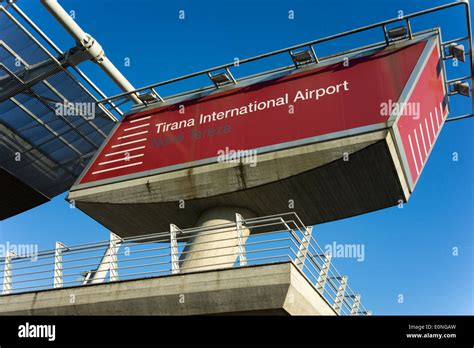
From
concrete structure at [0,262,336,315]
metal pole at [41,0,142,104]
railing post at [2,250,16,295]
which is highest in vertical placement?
metal pole at [41,0,142,104]

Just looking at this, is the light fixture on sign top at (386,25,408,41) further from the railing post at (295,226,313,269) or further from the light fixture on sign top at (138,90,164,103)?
the light fixture on sign top at (138,90,164,103)

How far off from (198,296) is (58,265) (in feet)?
13.8

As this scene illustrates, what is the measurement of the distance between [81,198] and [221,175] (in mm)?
4344

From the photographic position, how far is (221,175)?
49.7ft

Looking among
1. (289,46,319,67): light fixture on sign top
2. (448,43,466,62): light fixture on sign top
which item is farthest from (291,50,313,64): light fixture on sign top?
(448,43,466,62): light fixture on sign top

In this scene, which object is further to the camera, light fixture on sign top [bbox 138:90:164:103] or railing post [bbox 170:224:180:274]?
light fixture on sign top [bbox 138:90:164:103]

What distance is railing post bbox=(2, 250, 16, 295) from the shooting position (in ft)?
46.6

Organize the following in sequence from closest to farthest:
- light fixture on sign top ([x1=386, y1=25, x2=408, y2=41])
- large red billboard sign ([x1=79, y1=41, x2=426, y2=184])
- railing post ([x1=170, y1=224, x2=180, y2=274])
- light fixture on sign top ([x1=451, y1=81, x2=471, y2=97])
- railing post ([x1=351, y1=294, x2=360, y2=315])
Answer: railing post ([x1=170, y1=224, x2=180, y2=274]) < large red billboard sign ([x1=79, y1=41, x2=426, y2=184]) < light fixture on sign top ([x1=386, y1=25, x2=408, y2=41]) < railing post ([x1=351, y1=294, x2=360, y2=315]) < light fixture on sign top ([x1=451, y1=81, x2=471, y2=97])

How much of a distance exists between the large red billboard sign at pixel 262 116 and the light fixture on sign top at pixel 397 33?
426mm

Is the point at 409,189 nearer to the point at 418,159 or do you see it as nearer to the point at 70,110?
the point at 418,159

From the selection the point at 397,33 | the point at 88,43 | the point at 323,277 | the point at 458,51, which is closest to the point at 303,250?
the point at 323,277

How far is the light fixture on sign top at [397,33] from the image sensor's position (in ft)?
50.2

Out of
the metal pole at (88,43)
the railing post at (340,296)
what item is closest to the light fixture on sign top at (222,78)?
the metal pole at (88,43)

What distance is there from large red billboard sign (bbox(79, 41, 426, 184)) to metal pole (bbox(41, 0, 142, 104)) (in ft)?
11.4
